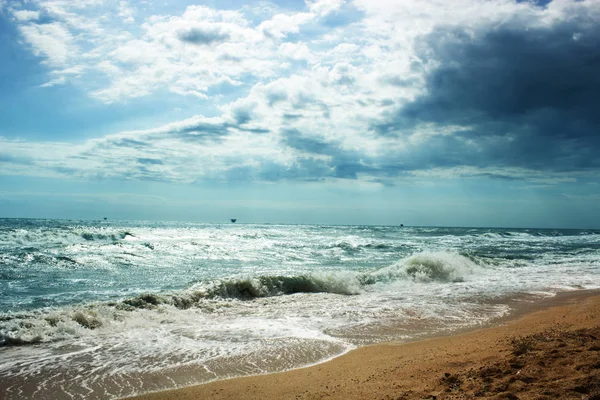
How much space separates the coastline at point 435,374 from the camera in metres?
3.80

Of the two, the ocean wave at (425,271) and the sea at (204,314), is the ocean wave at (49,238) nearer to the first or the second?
the sea at (204,314)

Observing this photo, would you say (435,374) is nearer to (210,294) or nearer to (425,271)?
(210,294)

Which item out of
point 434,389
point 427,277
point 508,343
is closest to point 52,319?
point 434,389

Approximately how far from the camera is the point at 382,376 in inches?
192

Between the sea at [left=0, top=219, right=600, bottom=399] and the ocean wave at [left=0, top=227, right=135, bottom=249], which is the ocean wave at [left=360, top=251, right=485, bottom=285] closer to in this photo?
the sea at [left=0, top=219, right=600, bottom=399]

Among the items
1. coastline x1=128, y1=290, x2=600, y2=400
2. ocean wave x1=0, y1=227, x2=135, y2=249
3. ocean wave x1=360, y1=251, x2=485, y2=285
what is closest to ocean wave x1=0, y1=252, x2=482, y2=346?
ocean wave x1=360, y1=251, x2=485, y2=285

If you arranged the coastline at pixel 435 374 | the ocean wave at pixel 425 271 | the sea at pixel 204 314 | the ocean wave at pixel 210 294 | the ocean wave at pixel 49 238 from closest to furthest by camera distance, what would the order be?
the coastline at pixel 435 374 < the sea at pixel 204 314 < the ocean wave at pixel 210 294 < the ocean wave at pixel 425 271 < the ocean wave at pixel 49 238

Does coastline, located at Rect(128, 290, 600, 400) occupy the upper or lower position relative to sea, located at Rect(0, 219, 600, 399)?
upper

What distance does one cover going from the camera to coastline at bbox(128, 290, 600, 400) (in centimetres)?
380

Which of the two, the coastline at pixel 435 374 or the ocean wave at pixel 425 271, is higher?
the coastline at pixel 435 374

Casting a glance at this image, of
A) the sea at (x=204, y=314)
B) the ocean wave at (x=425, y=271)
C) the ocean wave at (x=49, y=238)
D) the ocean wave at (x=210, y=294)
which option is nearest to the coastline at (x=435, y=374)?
the sea at (x=204, y=314)

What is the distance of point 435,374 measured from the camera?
4.60 m

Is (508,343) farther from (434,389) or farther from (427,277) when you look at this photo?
(427,277)

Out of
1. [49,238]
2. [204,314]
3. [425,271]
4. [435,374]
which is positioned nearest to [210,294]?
[204,314]
